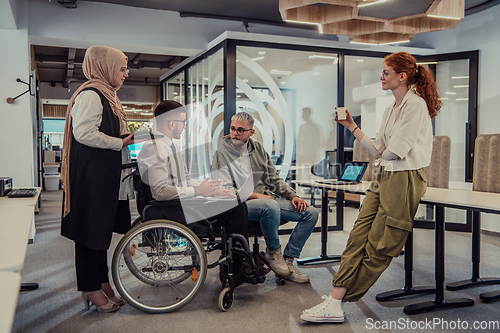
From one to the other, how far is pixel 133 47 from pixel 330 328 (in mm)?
4449

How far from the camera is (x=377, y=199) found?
2199mm

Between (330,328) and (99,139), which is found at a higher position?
(99,139)

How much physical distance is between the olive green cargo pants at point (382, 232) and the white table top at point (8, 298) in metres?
1.66

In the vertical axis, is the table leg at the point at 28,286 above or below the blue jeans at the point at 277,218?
below

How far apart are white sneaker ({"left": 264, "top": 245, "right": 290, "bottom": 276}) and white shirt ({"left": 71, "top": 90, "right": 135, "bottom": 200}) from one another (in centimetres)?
127

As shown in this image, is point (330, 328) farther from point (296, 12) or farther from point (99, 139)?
point (296, 12)

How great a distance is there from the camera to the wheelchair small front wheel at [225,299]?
224cm

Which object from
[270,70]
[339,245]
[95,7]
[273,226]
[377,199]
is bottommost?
[339,245]

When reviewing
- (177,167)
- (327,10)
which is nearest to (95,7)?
(327,10)

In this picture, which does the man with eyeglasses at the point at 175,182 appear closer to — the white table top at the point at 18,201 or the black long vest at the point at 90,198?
the black long vest at the point at 90,198

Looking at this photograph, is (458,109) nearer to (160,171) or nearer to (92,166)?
(160,171)

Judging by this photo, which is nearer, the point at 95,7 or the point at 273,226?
the point at 273,226

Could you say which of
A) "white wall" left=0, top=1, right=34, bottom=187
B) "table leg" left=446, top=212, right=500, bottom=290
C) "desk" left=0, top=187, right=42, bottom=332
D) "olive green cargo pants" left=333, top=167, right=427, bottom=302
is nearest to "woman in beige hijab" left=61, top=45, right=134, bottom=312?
"desk" left=0, top=187, right=42, bottom=332

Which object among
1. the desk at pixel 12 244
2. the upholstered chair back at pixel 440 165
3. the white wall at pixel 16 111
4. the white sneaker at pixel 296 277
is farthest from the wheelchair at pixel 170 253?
the white wall at pixel 16 111
